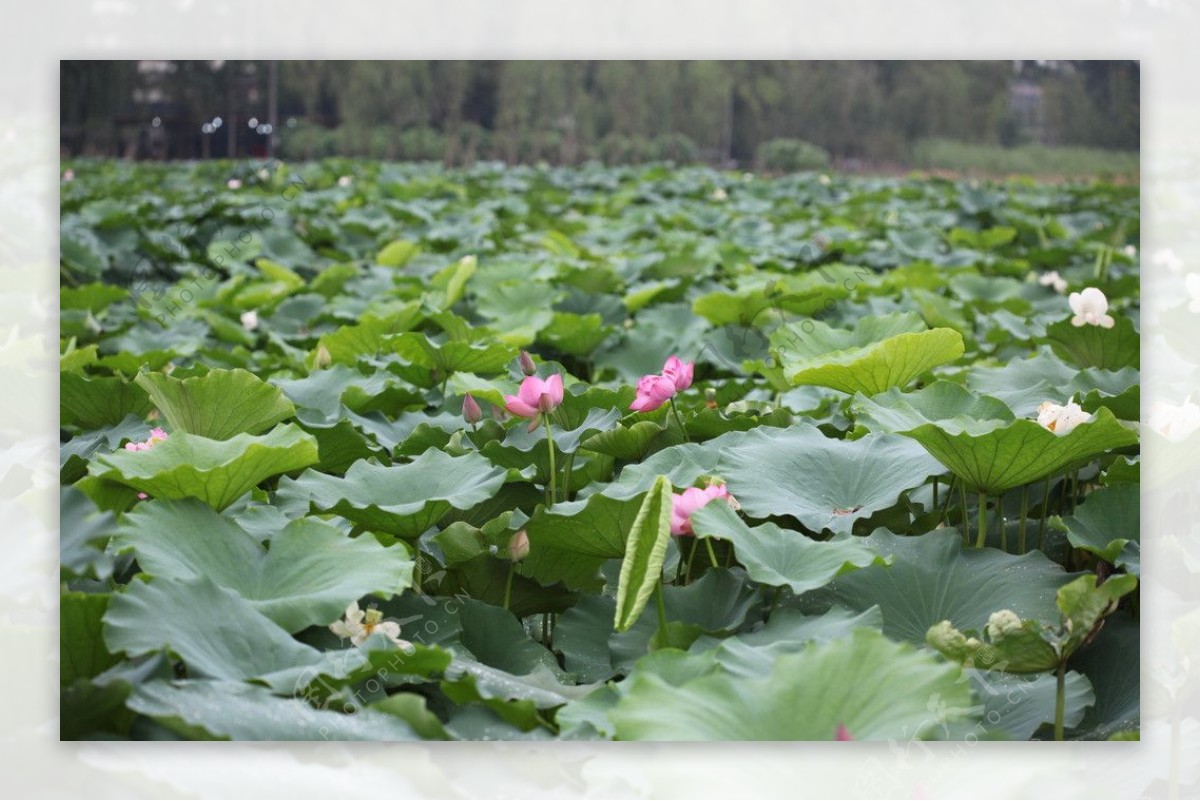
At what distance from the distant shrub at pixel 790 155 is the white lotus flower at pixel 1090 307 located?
385 centimetres

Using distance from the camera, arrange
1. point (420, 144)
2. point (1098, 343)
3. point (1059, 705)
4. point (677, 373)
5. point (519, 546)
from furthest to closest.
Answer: point (420, 144) < point (1098, 343) < point (677, 373) < point (519, 546) < point (1059, 705)

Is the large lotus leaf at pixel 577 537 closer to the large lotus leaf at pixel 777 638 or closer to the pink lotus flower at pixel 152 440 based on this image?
the large lotus leaf at pixel 777 638

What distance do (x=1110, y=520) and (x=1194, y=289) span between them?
1.44 feet

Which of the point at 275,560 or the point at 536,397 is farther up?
the point at 536,397

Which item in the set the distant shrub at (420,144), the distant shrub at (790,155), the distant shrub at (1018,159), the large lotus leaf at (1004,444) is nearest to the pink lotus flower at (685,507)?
the large lotus leaf at (1004,444)

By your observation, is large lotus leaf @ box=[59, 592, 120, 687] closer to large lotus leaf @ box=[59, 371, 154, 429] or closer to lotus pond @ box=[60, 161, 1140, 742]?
lotus pond @ box=[60, 161, 1140, 742]

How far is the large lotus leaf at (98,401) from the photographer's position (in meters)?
1.56

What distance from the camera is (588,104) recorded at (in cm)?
378

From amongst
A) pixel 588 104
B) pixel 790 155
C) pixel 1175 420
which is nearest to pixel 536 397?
pixel 1175 420

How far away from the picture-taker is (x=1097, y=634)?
Result: 116cm

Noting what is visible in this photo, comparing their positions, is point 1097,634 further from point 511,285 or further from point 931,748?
point 511,285

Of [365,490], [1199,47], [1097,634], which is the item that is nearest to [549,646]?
[365,490]

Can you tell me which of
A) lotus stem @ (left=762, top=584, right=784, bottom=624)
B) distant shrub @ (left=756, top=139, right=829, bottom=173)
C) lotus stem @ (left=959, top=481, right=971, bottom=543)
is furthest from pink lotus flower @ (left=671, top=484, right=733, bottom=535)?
distant shrub @ (left=756, top=139, right=829, bottom=173)

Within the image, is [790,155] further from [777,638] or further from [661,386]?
[777,638]
